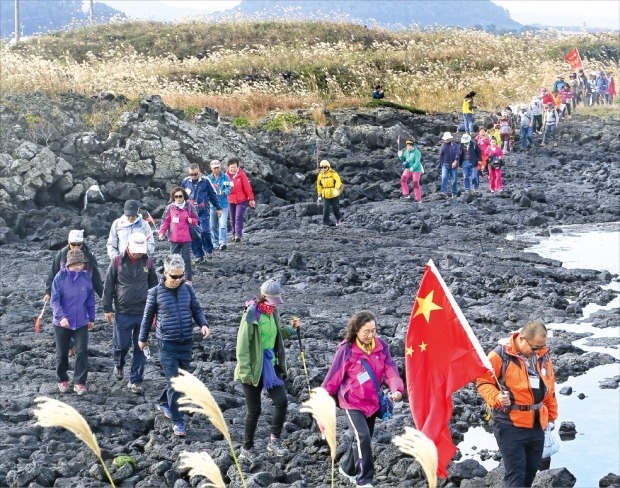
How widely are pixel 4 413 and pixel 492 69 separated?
37.7 m

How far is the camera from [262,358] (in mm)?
9070

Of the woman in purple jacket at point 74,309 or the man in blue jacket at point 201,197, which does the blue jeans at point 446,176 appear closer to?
the man in blue jacket at point 201,197

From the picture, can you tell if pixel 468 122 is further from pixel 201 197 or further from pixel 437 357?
pixel 437 357

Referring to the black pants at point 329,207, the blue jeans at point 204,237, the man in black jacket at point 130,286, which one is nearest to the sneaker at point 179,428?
the man in black jacket at point 130,286

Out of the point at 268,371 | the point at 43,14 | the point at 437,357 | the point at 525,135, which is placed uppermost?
the point at 43,14

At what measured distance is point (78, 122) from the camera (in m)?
25.6

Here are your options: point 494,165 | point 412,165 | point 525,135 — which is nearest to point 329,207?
point 412,165

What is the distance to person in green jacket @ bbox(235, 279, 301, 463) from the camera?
8961mm

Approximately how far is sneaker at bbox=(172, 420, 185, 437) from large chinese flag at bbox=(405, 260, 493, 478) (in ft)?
8.42

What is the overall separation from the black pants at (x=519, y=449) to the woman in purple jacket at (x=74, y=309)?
16.3 ft

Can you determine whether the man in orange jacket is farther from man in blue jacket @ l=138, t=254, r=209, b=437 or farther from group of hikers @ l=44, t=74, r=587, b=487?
man in blue jacket @ l=138, t=254, r=209, b=437

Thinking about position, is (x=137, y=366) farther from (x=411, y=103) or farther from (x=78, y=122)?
(x=411, y=103)

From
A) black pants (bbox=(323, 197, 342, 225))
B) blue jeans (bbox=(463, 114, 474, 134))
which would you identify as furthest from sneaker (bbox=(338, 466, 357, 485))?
blue jeans (bbox=(463, 114, 474, 134))

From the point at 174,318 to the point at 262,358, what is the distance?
1.07 metres
